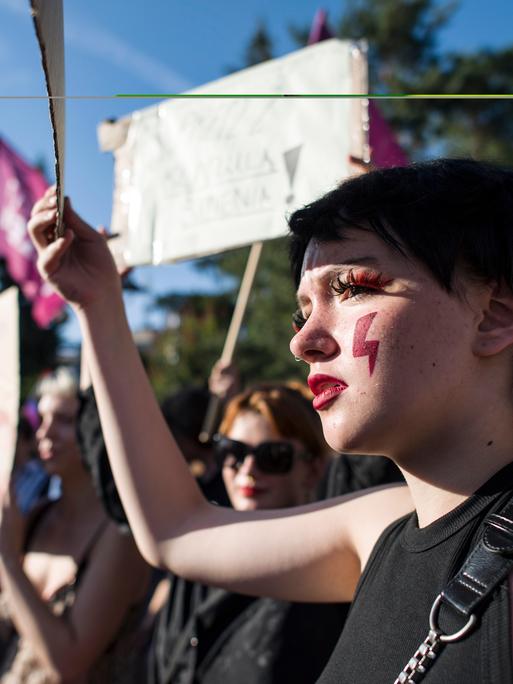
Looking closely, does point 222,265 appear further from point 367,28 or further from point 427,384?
point 427,384

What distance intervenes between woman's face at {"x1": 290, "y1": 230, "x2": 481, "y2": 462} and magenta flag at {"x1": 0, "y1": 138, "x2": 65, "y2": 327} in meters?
4.26

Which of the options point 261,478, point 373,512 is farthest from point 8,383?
point 373,512

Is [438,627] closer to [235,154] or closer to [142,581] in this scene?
[235,154]

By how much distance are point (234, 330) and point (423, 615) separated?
2.02 metres

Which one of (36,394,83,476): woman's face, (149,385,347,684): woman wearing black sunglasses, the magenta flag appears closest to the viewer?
(149,385,347,684): woman wearing black sunglasses

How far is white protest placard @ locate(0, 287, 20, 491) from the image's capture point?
245 centimetres

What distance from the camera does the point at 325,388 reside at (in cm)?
108

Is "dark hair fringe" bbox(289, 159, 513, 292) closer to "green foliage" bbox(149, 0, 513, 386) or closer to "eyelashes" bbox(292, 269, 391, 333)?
"eyelashes" bbox(292, 269, 391, 333)

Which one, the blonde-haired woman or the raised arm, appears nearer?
the raised arm

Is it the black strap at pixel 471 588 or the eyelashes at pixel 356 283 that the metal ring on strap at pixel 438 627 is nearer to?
the black strap at pixel 471 588

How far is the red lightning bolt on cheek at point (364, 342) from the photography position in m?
1.00

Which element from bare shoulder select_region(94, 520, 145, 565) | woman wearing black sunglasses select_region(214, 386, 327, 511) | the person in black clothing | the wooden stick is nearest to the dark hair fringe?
the person in black clothing

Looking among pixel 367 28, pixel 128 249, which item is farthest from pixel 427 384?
pixel 367 28

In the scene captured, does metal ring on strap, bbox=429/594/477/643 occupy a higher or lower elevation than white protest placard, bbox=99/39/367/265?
lower
